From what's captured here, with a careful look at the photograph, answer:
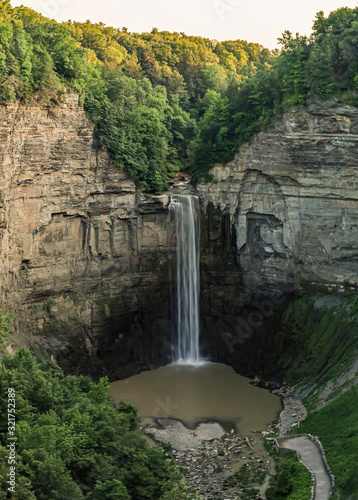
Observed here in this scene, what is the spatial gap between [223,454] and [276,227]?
15.8 meters

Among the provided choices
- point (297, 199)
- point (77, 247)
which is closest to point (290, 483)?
point (297, 199)

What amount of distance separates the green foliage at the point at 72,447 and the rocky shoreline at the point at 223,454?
2628 mm

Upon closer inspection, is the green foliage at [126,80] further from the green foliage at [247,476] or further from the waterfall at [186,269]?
the green foliage at [247,476]

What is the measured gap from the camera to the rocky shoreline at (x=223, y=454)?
34312mm

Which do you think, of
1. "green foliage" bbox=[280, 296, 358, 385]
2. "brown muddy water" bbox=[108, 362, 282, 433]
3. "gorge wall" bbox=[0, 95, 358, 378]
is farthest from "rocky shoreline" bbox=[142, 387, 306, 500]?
"gorge wall" bbox=[0, 95, 358, 378]

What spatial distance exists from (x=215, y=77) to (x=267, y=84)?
16.0 m

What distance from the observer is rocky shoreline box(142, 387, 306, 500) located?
34312 millimetres

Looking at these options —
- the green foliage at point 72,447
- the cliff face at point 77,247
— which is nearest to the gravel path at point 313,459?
the green foliage at point 72,447

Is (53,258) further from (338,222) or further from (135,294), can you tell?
(338,222)

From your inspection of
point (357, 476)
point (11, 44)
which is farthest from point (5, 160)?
point (357, 476)

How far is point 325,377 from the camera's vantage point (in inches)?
1673

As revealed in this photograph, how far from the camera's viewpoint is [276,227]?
48.9 meters

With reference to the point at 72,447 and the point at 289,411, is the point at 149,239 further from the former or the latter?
the point at 72,447

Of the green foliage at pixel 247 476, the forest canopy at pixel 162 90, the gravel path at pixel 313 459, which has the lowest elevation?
the green foliage at pixel 247 476
